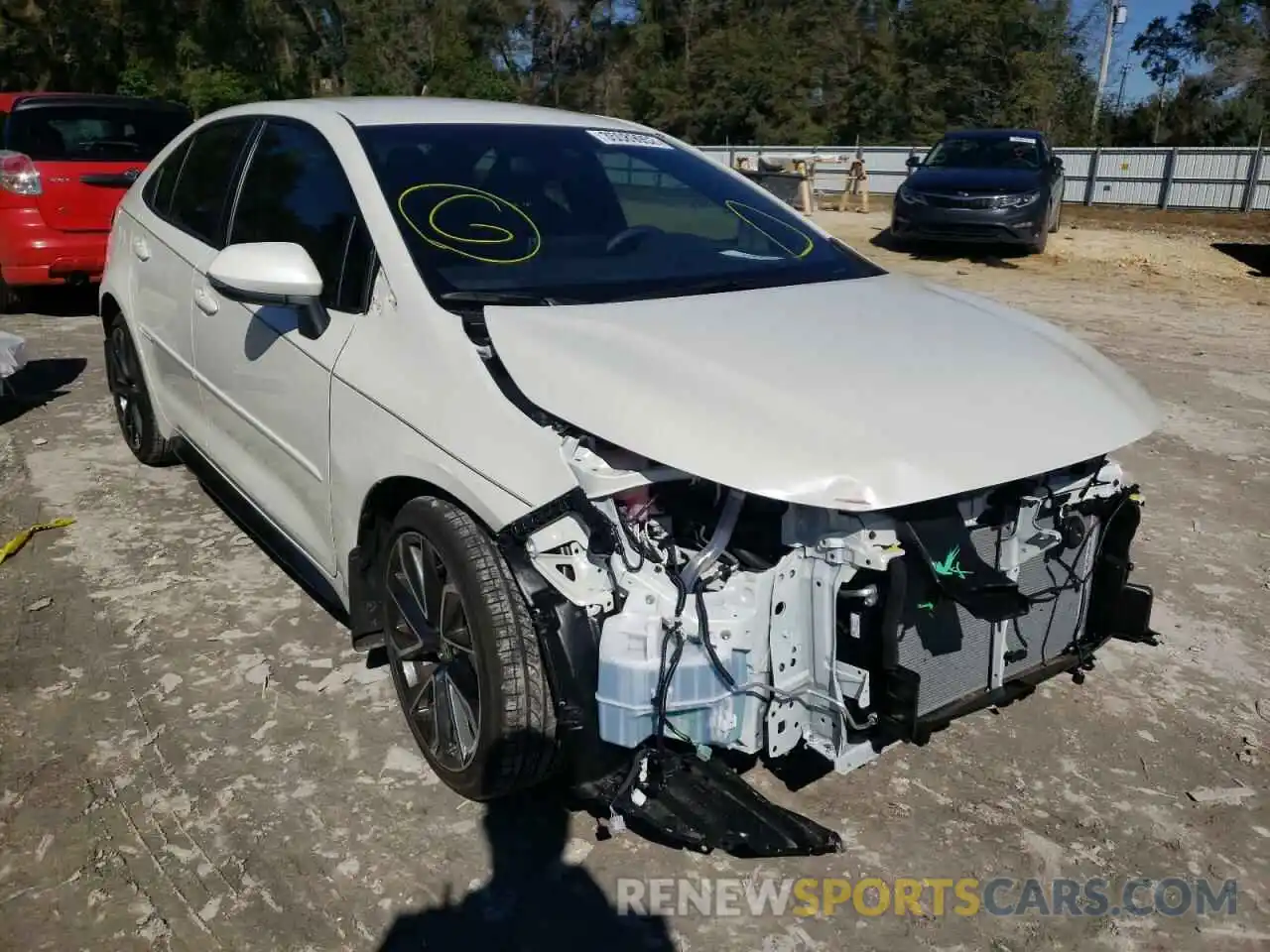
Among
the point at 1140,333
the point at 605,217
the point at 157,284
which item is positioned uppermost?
the point at 605,217

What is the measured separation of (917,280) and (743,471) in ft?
5.70

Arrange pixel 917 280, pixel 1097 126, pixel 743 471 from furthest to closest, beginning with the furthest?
1. pixel 1097 126
2. pixel 917 280
3. pixel 743 471

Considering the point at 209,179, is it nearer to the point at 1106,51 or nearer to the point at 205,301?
the point at 205,301

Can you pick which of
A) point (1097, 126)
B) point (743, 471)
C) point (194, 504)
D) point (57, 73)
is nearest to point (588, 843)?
→ point (743, 471)

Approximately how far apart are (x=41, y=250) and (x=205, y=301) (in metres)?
4.89

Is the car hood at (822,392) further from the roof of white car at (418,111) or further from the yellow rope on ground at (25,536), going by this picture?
the yellow rope on ground at (25,536)

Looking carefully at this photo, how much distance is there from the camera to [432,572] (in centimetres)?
269

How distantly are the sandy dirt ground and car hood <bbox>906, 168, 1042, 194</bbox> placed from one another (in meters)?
10.0

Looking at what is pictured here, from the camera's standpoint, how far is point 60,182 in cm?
763

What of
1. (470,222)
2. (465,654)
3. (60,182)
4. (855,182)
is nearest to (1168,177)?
(855,182)

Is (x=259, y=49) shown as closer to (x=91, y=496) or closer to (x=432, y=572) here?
(x=91, y=496)

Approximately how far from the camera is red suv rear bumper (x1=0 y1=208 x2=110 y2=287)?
758cm

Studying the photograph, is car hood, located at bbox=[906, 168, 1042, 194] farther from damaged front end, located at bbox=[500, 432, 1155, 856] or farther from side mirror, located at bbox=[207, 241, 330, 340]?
side mirror, located at bbox=[207, 241, 330, 340]

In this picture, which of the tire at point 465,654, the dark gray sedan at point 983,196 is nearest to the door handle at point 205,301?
the tire at point 465,654
